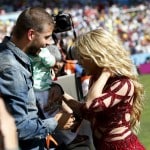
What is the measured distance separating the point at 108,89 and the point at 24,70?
2.34ft

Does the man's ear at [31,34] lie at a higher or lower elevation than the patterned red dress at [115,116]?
higher

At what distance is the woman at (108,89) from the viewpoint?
3.77 m

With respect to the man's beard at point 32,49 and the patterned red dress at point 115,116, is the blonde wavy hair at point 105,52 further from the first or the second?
the man's beard at point 32,49

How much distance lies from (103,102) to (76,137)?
762mm

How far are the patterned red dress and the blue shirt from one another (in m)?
0.47

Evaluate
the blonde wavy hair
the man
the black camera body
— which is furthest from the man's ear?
the black camera body

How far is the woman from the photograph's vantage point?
3770 mm

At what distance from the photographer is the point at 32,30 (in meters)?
3.35

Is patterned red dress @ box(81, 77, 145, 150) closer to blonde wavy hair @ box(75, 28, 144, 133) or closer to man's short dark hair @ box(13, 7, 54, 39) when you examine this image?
blonde wavy hair @ box(75, 28, 144, 133)

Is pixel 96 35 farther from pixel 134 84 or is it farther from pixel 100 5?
pixel 100 5

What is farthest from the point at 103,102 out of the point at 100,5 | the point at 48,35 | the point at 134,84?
the point at 100,5

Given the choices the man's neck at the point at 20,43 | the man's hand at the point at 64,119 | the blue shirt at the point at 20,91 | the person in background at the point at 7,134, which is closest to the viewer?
the person in background at the point at 7,134

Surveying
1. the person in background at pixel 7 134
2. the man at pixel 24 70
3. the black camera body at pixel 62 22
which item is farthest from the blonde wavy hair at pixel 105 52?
the black camera body at pixel 62 22

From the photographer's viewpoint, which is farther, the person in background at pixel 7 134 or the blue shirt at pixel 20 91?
the blue shirt at pixel 20 91
